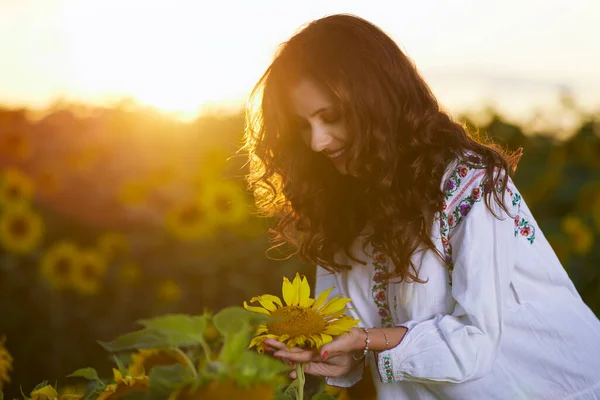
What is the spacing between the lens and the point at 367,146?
159cm

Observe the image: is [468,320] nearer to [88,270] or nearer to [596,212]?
[88,270]

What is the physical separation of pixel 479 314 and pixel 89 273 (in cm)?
210

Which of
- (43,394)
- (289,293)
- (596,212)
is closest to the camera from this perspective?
(43,394)

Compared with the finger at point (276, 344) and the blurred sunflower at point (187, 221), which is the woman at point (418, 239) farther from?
the blurred sunflower at point (187, 221)

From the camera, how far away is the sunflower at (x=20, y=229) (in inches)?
124

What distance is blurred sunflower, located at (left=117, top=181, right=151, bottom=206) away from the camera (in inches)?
129

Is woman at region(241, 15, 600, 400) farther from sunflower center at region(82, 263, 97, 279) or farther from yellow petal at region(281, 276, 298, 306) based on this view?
sunflower center at region(82, 263, 97, 279)

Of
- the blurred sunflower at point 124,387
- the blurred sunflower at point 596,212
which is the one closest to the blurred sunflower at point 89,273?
the blurred sunflower at point 596,212

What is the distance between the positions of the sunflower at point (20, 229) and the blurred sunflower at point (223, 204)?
652 mm

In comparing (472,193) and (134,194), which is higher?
(472,193)

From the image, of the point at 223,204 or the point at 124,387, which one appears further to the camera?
the point at 223,204

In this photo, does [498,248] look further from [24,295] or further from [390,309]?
[24,295]

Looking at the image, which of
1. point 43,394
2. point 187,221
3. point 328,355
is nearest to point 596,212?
point 187,221

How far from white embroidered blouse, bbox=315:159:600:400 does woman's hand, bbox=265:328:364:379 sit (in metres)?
0.06
